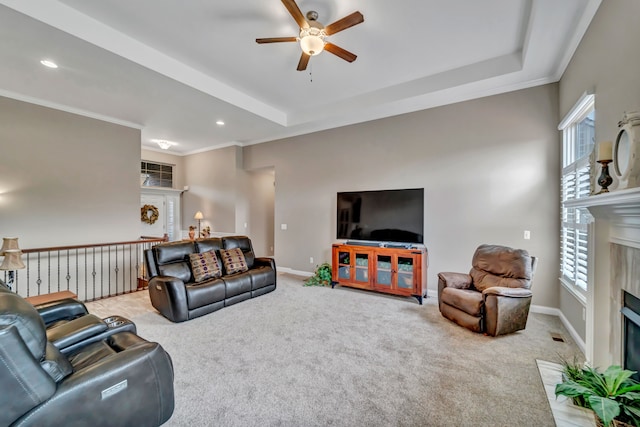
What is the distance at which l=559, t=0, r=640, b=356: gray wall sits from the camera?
184cm

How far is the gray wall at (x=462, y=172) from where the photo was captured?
12.1 ft

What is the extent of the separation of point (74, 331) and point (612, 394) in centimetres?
335

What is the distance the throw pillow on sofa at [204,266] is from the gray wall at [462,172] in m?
2.23

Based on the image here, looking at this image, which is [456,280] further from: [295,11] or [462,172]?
[295,11]

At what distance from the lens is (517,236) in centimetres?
385

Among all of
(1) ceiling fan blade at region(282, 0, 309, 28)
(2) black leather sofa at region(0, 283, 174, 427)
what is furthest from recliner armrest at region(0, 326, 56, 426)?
(1) ceiling fan blade at region(282, 0, 309, 28)

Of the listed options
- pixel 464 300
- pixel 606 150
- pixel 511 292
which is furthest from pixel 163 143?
pixel 606 150

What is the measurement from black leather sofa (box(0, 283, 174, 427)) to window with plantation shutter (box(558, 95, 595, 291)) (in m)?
3.74

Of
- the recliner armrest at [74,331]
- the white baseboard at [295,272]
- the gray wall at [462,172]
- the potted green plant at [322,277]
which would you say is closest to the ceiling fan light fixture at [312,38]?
the gray wall at [462,172]

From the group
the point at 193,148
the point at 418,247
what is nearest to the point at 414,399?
the point at 418,247

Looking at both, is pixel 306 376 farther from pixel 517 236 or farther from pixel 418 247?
pixel 517 236

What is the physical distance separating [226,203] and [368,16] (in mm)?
5499

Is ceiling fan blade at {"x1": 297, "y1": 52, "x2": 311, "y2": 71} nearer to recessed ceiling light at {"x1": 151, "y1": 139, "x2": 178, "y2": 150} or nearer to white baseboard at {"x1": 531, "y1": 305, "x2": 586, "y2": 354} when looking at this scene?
white baseboard at {"x1": 531, "y1": 305, "x2": 586, "y2": 354}

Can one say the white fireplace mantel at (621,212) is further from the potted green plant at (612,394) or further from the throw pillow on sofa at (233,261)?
the throw pillow on sofa at (233,261)
